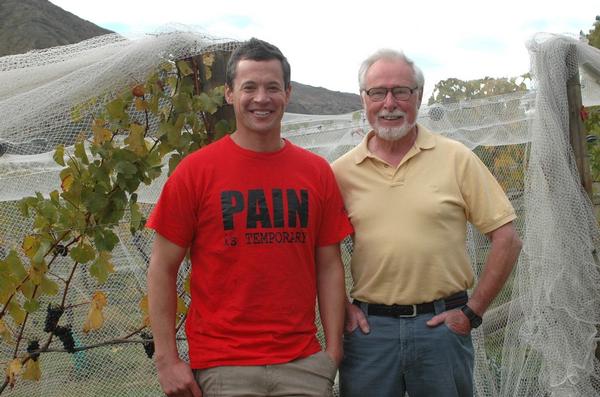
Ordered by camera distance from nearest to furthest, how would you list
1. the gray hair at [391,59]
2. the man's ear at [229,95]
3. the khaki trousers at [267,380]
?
the khaki trousers at [267,380]
the man's ear at [229,95]
the gray hair at [391,59]

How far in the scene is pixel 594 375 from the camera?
3.72 metres

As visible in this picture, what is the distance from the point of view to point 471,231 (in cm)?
412

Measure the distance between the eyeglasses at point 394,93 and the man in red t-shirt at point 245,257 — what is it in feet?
1.40

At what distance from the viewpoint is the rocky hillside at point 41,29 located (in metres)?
29.3

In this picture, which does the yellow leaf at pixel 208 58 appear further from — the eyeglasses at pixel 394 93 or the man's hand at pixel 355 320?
the man's hand at pixel 355 320

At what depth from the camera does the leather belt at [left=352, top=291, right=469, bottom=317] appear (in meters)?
2.56

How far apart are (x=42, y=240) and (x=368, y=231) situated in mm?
1116

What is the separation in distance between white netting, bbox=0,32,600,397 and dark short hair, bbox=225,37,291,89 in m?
0.32

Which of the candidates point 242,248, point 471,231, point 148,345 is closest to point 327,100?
point 471,231

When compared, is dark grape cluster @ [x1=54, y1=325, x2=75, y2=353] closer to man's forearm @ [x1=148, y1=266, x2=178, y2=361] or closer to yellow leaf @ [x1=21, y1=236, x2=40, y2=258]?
yellow leaf @ [x1=21, y1=236, x2=40, y2=258]

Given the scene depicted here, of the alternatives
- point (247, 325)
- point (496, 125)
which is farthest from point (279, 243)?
point (496, 125)

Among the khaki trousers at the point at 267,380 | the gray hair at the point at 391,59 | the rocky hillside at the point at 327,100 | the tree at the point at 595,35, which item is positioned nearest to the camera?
the khaki trousers at the point at 267,380

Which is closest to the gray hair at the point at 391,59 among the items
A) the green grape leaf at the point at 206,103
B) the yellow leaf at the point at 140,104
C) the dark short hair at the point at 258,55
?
the dark short hair at the point at 258,55

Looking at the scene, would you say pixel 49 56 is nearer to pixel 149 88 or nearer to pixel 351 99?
pixel 149 88
